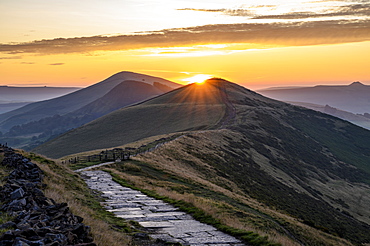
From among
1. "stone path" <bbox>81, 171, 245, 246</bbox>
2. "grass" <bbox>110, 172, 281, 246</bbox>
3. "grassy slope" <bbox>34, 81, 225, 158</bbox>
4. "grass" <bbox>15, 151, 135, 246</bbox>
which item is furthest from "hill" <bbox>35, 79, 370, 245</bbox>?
"grass" <bbox>15, 151, 135, 246</bbox>

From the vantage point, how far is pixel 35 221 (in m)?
13.6

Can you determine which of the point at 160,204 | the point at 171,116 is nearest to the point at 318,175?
the point at 171,116

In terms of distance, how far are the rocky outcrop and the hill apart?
1024 centimetres

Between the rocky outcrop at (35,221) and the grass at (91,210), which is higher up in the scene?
the rocky outcrop at (35,221)

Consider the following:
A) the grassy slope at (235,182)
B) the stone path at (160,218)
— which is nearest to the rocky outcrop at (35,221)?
the stone path at (160,218)

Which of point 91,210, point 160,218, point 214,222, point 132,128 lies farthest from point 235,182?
point 132,128

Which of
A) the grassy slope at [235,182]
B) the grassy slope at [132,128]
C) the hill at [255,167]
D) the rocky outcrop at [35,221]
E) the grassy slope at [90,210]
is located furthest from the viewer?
the grassy slope at [132,128]

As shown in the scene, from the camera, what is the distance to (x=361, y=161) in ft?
544

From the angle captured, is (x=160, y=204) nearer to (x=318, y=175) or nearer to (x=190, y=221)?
(x=190, y=221)

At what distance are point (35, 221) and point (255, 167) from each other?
3184 inches

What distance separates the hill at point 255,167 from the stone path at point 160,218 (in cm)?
252

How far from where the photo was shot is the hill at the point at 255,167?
122 feet

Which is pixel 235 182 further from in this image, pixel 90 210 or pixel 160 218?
pixel 90 210

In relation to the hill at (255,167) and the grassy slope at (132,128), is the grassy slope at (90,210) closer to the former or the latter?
the hill at (255,167)
